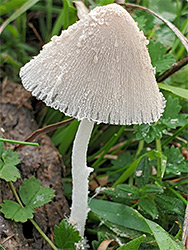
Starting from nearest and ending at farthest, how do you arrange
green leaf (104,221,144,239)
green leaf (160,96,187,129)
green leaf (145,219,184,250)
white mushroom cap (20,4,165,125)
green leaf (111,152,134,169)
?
white mushroom cap (20,4,165,125) → green leaf (145,219,184,250) → green leaf (104,221,144,239) → green leaf (160,96,187,129) → green leaf (111,152,134,169)

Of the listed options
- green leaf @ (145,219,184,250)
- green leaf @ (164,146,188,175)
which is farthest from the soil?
green leaf @ (164,146,188,175)

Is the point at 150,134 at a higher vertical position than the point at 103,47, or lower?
lower

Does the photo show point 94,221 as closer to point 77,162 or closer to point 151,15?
point 77,162

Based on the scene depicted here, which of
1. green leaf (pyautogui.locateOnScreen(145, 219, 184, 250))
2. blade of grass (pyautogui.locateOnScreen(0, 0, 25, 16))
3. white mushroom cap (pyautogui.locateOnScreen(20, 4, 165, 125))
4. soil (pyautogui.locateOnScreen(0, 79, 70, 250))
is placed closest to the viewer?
white mushroom cap (pyautogui.locateOnScreen(20, 4, 165, 125))

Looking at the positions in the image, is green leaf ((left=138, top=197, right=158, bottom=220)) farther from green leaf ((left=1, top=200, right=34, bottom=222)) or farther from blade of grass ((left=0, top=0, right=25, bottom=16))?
blade of grass ((left=0, top=0, right=25, bottom=16))

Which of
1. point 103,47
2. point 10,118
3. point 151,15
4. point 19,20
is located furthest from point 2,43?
point 103,47

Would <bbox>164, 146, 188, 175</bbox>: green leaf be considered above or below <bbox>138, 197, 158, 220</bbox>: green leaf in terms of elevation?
above
